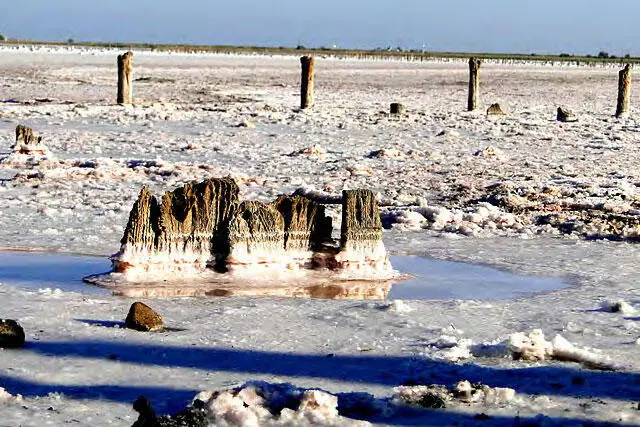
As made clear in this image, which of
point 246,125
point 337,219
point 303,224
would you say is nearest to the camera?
point 303,224

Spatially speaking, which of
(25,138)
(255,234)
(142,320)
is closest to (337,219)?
(255,234)

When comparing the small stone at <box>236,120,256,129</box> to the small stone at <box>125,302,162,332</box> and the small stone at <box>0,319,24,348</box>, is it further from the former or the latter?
the small stone at <box>0,319,24,348</box>

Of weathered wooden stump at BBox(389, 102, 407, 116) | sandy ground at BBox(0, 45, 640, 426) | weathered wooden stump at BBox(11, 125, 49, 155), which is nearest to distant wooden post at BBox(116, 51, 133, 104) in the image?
sandy ground at BBox(0, 45, 640, 426)

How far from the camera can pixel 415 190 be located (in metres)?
14.2

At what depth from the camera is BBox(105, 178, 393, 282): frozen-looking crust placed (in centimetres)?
841

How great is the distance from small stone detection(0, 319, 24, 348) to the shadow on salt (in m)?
1.69

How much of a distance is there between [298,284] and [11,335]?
2.71m

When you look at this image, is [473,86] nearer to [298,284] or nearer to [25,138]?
[25,138]

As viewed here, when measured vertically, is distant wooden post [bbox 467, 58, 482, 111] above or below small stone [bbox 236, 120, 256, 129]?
above

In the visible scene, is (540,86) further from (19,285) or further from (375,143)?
(19,285)

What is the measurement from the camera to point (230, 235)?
27.8 feet

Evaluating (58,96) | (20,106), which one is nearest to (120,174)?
(20,106)

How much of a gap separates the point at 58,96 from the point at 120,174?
18810 mm

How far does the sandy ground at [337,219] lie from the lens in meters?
5.69
